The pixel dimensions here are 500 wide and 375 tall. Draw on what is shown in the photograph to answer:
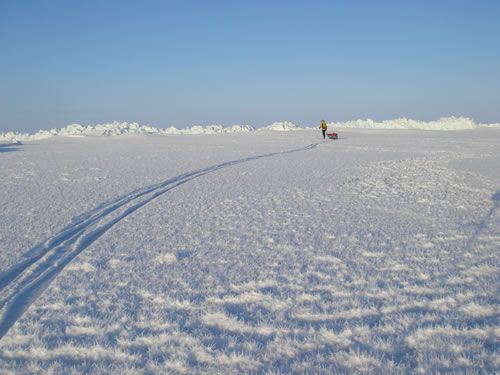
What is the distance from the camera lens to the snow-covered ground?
4.36 m

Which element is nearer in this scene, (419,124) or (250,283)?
(250,283)

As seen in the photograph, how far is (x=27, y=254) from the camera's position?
24.8 feet

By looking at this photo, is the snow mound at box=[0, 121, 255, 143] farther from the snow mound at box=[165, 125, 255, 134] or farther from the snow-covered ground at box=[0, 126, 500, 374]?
the snow-covered ground at box=[0, 126, 500, 374]

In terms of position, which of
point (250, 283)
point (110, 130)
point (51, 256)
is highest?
point (110, 130)

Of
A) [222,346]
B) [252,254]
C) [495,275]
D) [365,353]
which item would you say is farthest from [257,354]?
[495,275]

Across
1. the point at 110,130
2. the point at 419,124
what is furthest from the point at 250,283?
the point at 419,124

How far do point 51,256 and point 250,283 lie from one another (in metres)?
4.07

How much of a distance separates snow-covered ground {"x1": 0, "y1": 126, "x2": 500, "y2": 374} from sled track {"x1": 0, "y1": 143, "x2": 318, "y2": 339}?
0.11 ft

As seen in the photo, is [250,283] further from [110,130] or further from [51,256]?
[110,130]

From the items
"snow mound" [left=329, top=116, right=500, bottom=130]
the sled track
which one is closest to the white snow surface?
"snow mound" [left=329, top=116, right=500, bottom=130]

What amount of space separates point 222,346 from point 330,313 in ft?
5.14

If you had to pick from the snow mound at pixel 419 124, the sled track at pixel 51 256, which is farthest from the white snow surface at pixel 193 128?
the sled track at pixel 51 256

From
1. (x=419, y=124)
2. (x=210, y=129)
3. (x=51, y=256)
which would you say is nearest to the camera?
(x=51, y=256)

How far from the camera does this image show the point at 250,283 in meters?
6.21
